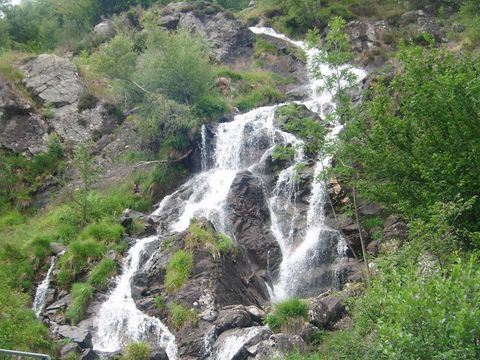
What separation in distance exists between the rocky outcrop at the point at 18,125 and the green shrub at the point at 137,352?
17.7 m

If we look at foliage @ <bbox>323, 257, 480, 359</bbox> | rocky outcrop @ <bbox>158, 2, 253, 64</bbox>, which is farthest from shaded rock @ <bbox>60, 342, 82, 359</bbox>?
rocky outcrop @ <bbox>158, 2, 253, 64</bbox>

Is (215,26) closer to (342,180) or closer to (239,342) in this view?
(342,180)

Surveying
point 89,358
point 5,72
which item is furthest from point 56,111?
point 89,358

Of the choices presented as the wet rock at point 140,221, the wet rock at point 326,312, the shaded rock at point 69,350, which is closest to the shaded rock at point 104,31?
the wet rock at point 140,221

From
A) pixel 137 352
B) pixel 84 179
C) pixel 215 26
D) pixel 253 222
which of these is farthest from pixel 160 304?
pixel 215 26

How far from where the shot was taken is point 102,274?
65.3 ft

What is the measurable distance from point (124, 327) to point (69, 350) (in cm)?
200

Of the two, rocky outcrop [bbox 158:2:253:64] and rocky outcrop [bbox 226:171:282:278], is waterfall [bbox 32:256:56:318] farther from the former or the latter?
rocky outcrop [bbox 158:2:253:64]

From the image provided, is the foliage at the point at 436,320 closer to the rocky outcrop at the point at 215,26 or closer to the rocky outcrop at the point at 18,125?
the rocky outcrop at the point at 18,125

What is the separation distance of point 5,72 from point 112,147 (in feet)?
27.9

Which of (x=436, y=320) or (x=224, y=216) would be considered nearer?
(x=436, y=320)

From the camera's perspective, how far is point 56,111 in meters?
32.7

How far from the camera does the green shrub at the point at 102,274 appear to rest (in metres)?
19.7

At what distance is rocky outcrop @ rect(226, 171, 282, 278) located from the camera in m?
20.9
